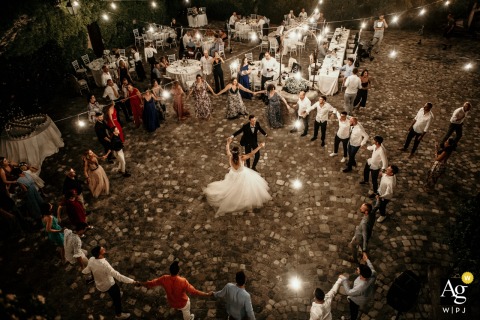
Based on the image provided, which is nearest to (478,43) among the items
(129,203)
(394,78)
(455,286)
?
(394,78)

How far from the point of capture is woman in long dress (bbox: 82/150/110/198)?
7.68 meters

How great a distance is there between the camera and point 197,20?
2002 cm

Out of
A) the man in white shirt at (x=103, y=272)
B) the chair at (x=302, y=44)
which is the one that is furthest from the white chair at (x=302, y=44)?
the man in white shirt at (x=103, y=272)

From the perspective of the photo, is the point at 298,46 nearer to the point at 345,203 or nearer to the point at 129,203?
the point at 345,203

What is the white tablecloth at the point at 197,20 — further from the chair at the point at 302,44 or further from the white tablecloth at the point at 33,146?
the white tablecloth at the point at 33,146

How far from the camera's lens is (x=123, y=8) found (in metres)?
16.6

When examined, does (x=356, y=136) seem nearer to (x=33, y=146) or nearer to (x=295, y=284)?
(x=295, y=284)

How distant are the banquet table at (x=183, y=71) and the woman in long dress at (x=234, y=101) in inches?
109

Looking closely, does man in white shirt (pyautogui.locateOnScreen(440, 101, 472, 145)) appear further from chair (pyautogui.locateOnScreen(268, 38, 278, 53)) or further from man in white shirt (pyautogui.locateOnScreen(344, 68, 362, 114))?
chair (pyautogui.locateOnScreen(268, 38, 278, 53))

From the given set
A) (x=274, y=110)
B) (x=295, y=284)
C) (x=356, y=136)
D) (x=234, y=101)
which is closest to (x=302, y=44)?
(x=234, y=101)

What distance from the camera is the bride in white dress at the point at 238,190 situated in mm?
7199

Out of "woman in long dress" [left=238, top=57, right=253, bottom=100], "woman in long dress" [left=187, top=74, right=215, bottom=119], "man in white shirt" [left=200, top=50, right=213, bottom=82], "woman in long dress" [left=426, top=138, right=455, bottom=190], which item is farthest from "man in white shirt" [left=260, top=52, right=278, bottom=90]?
"woman in long dress" [left=426, top=138, right=455, bottom=190]

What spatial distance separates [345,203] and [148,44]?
458 inches
